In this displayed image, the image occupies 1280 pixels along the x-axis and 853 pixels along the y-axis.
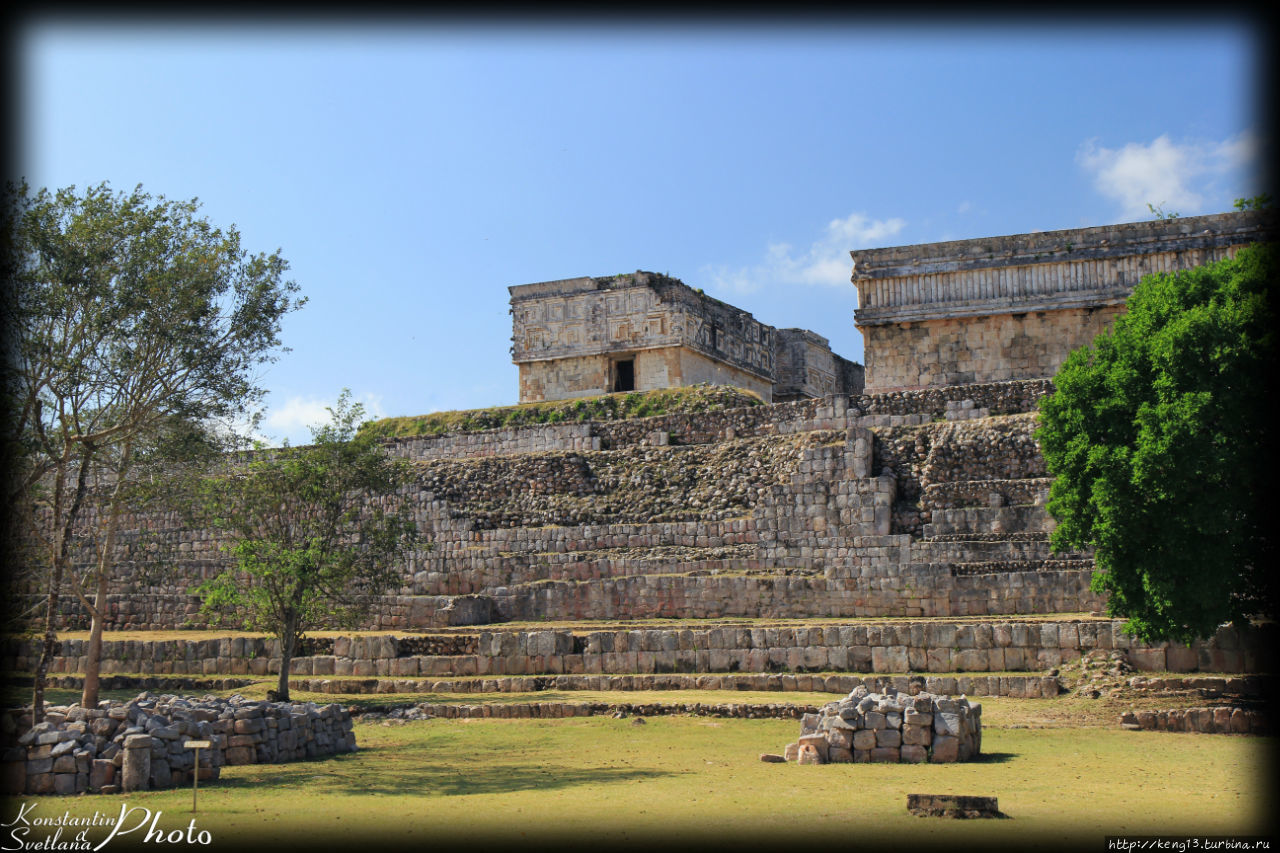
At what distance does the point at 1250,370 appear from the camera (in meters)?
15.6

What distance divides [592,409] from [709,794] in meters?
21.6

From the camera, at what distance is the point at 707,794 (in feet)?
37.6

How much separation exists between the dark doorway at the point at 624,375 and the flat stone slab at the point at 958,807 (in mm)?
26883

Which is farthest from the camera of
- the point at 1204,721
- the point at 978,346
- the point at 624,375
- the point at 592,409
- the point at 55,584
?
the point at 624,375

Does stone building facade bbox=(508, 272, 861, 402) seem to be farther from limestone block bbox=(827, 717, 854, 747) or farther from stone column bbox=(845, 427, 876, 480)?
limestone block bbox=(827, 717, 854, 747)

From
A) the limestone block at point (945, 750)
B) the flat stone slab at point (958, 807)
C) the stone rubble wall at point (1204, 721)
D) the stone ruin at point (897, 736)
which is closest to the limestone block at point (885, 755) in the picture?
the stone ruin at point (897, 736)

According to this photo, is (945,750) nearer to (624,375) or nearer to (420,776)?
(420,776)

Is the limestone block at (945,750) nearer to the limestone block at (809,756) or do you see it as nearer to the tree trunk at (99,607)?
the limestone block at (809,756)

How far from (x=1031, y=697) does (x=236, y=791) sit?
1086cm

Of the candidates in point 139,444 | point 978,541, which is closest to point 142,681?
point 139,444

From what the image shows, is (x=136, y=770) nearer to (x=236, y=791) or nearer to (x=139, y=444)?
(x=236, y=791)

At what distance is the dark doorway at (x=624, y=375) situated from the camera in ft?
120

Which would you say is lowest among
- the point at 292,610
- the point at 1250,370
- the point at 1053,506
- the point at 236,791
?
the point at 236,791

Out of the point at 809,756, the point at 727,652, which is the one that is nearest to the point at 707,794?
the point at 809,756
